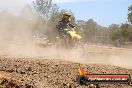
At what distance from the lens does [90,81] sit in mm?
5375

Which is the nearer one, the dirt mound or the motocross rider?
the dirt mound

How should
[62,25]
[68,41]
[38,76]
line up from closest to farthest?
[38,76]
[68,41]
[62,25]

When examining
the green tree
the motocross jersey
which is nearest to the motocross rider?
the motocross jersey

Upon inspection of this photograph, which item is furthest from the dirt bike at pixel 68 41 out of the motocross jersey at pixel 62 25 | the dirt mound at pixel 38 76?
the dirt mound at pixel 38 76

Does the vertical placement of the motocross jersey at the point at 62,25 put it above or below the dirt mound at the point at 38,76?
above

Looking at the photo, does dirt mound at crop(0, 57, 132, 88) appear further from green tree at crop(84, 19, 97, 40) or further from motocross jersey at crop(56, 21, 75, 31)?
green tree at crop(84, 19, 97, 40)

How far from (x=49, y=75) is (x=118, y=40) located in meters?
58.3

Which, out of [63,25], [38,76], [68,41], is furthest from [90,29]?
[38,76]

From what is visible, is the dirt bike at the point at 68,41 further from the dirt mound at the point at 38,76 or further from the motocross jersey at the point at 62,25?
the dirt mound at the point at 38,76

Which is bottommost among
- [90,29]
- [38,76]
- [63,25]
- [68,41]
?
[38,76]

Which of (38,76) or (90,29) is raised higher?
(90,29)

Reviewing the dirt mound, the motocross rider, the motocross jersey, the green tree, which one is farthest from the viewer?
the green tree

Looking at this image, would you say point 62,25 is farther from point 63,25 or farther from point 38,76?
point 38,76

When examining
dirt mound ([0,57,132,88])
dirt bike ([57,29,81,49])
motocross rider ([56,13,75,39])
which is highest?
motocross rider ([56,13,75,39])
